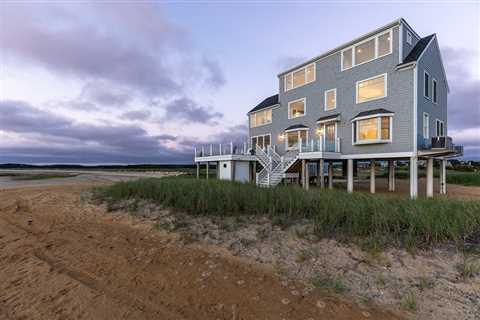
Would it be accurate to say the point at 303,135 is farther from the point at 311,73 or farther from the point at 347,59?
the point at 347,59

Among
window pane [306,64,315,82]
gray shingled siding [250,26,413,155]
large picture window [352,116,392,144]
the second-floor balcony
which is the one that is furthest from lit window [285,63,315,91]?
large picture window [352,116,392,144]

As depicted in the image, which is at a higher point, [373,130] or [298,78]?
[298,78]

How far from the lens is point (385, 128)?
12.8 metres

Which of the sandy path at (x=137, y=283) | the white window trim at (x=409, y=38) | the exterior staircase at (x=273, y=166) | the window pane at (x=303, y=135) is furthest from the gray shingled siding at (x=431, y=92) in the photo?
the sandy path at (x=137, y=283)

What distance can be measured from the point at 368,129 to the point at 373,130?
1.04 feet

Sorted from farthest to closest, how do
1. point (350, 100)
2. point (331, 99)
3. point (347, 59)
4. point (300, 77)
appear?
point (300, 77)
point (331, 99)
point (347, 59)
point (350, 100)

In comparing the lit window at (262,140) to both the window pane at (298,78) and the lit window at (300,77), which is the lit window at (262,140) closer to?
the lit window at (300,77)

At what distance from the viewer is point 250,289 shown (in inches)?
126

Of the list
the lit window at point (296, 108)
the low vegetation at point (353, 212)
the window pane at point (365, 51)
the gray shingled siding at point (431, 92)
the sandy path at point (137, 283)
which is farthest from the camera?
the lit window at point (296, 108)

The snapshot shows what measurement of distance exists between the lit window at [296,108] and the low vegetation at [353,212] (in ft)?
39.1

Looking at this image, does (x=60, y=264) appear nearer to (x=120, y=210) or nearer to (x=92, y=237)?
(x=92, y=237)

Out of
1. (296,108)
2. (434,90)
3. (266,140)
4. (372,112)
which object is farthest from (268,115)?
(434,90)

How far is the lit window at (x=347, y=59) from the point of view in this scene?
48.1ft

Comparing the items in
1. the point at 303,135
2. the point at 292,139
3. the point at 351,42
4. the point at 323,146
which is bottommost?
the point at 323,146
